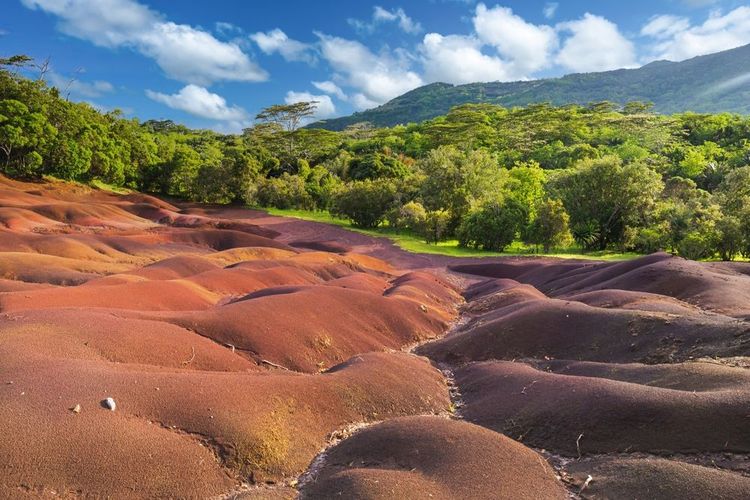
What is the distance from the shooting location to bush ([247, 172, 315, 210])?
71.2m

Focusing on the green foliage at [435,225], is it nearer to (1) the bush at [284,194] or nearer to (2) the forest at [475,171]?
(2) the forest at [475,171]

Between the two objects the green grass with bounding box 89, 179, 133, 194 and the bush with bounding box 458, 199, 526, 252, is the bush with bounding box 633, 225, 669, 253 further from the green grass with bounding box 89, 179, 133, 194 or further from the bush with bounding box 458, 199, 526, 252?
the green grass with bounding box 89, 179, 133, 194

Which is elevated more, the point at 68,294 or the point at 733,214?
the point at 733,214

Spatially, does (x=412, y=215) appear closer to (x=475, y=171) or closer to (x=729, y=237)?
(x=475, y=171)

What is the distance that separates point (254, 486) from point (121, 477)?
6.42ft

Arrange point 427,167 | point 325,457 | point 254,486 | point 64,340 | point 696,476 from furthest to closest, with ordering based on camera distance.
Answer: point 427,167, point 64,340, point 325,457, point 254,486, point 696,476

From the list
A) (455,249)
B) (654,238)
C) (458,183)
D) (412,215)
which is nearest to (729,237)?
(654,238)

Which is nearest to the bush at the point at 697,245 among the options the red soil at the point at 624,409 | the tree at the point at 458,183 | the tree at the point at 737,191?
the tree at the point at 737,191

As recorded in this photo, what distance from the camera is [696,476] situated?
299 inches

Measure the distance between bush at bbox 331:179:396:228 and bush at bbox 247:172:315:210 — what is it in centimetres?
1430

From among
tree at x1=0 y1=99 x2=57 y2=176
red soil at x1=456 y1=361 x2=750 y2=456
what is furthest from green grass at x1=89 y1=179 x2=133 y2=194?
red soil at x1=456 y1=361 x2=750 y2=456

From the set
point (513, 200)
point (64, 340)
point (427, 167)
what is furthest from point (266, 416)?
point (427, 167)

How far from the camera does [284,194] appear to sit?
71250mm

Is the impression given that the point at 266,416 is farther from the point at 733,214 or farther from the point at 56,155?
the point at 56,155
